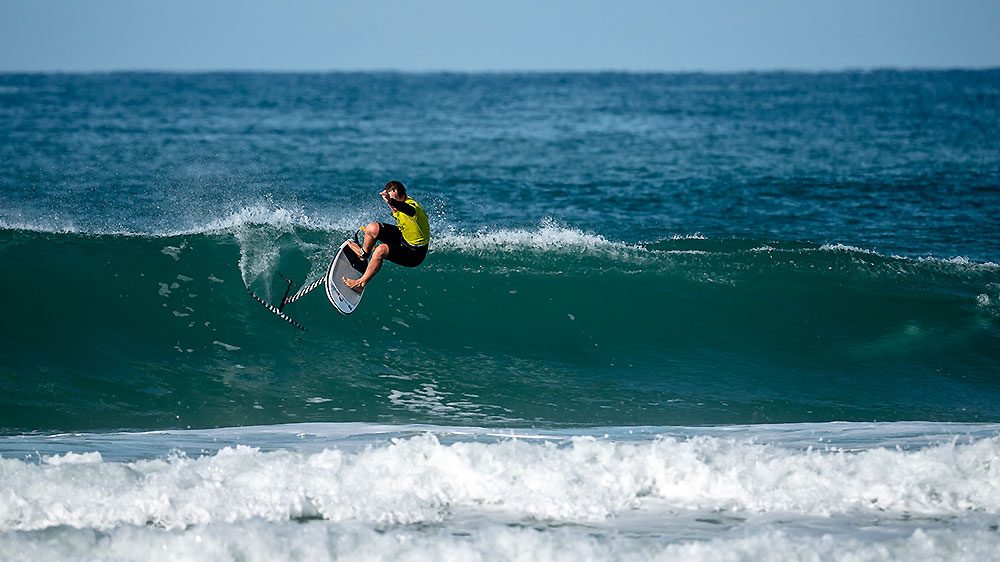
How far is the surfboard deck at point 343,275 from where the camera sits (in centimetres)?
1000

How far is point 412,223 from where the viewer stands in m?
9.60

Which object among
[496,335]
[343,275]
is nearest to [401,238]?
[343,275]

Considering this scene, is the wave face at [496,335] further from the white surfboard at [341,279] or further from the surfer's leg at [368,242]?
the surfer's leg at [368,242]

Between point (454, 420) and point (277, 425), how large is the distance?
152 centimetres

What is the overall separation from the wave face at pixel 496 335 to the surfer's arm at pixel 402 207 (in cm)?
179

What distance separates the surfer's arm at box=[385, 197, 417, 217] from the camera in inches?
368

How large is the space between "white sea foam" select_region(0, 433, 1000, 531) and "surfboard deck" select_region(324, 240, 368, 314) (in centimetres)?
276

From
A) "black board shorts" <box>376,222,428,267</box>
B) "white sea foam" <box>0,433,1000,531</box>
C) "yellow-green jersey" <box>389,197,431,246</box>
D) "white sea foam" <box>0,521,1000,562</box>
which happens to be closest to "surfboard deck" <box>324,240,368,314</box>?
"black board shorts" <box>376,222,428,267</box>

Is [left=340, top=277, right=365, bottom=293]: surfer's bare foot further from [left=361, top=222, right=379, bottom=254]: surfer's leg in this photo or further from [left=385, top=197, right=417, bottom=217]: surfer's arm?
[left=385, top=197, right=417, bottom=217]: surfer's arm

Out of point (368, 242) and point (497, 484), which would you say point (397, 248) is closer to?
point (368, 242)

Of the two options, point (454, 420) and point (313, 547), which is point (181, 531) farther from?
point (454, 420)

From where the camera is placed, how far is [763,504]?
684 centimetres

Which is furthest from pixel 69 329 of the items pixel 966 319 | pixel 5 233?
pixel 966 319

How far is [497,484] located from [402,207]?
326 cm
